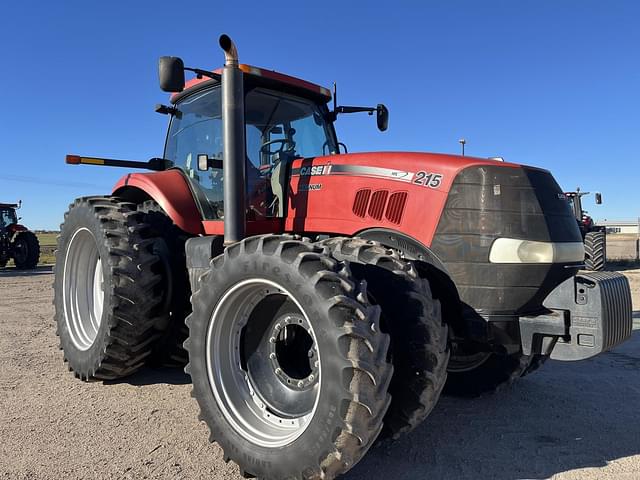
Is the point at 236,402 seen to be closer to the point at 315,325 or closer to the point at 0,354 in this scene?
the point at 315,325

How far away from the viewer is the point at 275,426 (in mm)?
2783

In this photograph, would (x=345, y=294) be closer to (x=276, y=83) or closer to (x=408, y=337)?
(x=408, y=337)

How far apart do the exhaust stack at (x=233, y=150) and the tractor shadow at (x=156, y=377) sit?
158 cm

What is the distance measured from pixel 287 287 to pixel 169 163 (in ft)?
9.07

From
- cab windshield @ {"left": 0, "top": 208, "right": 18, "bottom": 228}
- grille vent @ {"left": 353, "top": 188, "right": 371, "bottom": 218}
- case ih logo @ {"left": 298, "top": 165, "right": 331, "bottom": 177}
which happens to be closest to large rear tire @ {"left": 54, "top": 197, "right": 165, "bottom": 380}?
case ih logo @ {"left": 298, "top": 165, "right": 331, "bottom": 177}

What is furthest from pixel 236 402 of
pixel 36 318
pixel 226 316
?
pixel 36 318

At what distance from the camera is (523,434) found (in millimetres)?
3248

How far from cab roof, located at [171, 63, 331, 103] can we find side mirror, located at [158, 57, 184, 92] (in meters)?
0.53

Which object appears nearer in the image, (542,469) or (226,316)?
(542,469)

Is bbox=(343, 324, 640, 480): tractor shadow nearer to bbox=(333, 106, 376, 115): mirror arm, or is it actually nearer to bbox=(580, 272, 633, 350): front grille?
bbox=(580, 272, 633, 350): front grille

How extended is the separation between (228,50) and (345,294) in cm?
195

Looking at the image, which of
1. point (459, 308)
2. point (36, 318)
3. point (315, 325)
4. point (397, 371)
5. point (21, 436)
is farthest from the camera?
point (36, 318)

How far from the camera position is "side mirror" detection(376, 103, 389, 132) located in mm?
4695

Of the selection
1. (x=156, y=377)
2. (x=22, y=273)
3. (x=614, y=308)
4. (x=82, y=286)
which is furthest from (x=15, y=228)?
(x=614, y=308)
